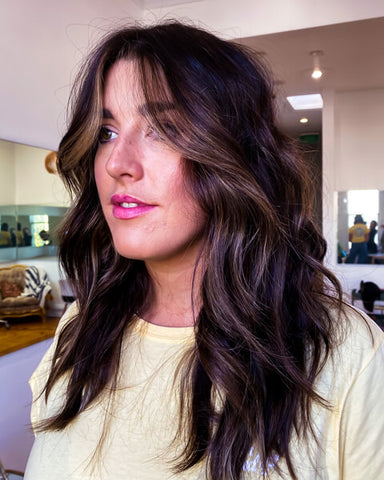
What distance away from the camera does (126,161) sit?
647mm

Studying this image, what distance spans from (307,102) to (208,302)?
16.1 feet

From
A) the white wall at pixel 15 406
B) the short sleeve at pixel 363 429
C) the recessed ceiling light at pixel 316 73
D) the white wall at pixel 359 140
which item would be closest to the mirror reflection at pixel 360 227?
the white wall at pixel 359 140

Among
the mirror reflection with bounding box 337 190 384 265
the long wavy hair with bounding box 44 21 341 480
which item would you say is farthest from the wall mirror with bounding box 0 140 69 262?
the mirror reflection with bounding box 337 190 384 265

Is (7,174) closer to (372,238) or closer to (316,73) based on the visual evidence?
(316,73)

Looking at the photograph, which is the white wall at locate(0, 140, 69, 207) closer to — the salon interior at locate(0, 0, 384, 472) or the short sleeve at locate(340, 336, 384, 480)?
the salon interior at locate(0, 0, 384, 472)

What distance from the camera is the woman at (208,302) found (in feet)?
2.01

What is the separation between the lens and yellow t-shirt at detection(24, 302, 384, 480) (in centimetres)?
60

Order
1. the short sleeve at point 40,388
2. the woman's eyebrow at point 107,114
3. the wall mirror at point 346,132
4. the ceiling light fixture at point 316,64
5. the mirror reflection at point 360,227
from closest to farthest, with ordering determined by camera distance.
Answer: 1. the woman's eyebrow at point 107,114
2. the short sleeve at point 40,388
3. the ceiling light fixture at point 316,64
4. the wall mirror at point 346,132
5. the mirror reflection at point 360,227

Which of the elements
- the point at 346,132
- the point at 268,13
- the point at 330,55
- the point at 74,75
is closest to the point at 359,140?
the point at 346,132

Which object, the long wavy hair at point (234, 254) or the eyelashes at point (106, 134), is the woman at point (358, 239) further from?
the eyelashes at point (106, 134)

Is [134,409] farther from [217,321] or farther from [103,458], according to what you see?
[217,321]

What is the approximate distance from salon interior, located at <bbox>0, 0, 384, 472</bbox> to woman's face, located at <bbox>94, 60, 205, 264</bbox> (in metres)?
0.29

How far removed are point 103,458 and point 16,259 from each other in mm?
1529

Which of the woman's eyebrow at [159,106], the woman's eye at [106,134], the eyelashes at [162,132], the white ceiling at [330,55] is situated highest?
the white ceiling at [330,55]
